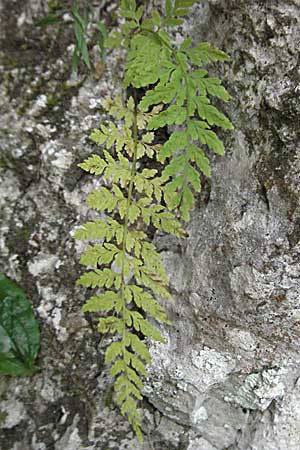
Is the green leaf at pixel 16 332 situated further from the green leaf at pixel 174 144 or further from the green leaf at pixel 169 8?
the green leaf at pixel 169 8

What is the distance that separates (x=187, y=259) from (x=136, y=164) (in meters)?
0.30

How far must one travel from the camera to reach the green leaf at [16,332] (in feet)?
4.32

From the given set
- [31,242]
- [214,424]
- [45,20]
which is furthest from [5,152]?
[214,424]

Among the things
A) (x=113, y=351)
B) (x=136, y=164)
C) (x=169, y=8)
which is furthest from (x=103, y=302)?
(x=169, y=8)

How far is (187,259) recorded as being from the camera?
4.60 ft

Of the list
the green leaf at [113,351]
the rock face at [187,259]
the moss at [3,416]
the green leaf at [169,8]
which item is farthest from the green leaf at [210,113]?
the moss at [3,416]

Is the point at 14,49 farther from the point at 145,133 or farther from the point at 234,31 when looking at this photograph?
the point at 234,31

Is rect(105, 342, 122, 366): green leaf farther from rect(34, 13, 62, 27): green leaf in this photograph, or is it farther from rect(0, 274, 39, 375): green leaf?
rect(34, 13, 62, 27): green leaf

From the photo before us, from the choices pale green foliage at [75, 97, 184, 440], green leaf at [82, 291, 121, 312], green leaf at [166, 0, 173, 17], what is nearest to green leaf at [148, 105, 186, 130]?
pale green foliage at [75, 97, 184, 440]

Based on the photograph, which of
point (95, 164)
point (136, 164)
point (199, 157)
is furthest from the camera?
point (136, 164)

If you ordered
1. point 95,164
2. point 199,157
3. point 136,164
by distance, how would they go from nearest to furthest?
1. point 199,157
2. point 95,164
3. point 136,164

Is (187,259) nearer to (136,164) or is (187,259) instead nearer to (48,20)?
(136,164)

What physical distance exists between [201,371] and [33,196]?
2.26 feet

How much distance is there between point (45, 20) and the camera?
131 centimetres
